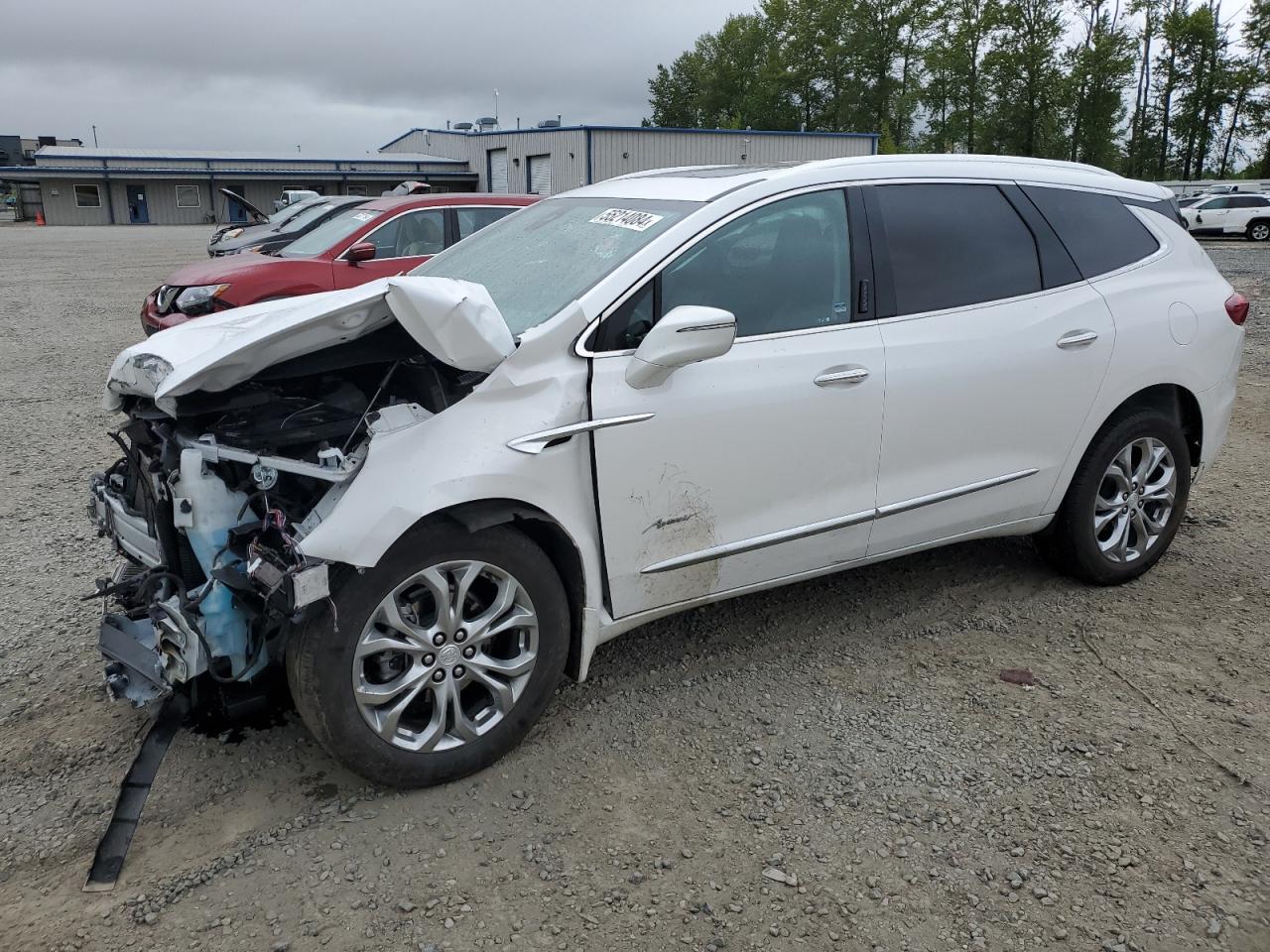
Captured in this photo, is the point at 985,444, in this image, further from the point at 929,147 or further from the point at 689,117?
the point at 689,117

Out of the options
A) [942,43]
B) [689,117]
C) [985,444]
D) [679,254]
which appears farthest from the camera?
[689,117]

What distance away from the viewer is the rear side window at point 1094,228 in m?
4.19

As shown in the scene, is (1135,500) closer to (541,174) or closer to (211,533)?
(211,533)

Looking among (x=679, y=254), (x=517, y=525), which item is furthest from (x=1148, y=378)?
(x=517, y=525)

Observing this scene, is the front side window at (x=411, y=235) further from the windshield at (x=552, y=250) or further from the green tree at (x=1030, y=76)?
the green tree at (x=1030, y=76)

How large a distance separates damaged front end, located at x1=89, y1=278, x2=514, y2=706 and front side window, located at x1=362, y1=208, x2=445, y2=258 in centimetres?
705

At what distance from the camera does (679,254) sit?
3.28 m

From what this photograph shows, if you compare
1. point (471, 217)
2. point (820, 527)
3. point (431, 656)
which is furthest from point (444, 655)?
point (471, 217)

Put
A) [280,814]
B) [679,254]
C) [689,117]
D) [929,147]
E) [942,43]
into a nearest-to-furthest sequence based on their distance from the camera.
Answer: [280,814]
[679,254]
[942,43]
[929,147]
[689,117]

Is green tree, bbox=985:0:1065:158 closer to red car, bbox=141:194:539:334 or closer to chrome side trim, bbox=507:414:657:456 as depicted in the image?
red car, bbox=141:194:539:334

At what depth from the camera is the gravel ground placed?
100 inches

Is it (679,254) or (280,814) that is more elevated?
(679,254)

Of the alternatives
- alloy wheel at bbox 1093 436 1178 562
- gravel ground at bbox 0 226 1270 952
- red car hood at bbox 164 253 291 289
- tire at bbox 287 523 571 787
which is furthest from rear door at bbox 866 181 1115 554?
red car hood at bbox 164 253 291 289

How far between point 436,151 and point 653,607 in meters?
59.3
